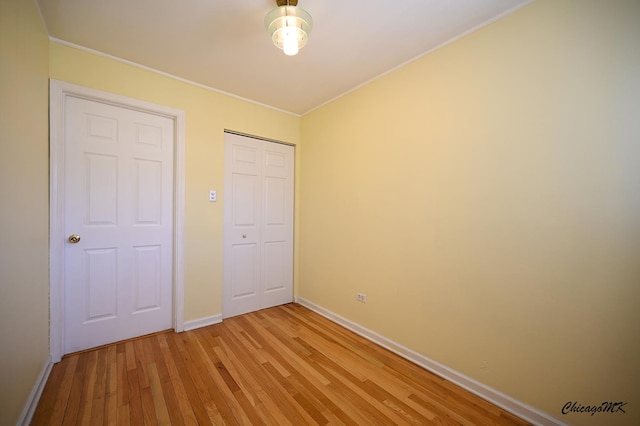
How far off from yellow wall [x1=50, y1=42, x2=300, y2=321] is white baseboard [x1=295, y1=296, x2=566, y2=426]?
158 cm

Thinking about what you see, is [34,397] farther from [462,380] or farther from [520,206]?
[520,206]

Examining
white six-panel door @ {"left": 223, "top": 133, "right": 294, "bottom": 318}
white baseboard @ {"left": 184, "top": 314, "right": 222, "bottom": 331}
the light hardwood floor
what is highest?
white six-panel door @ {"left": 223, "top": 133, "right": 294, "bottom": 318}

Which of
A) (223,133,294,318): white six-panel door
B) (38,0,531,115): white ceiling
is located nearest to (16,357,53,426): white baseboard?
(223,133,294,318): white six-panel door

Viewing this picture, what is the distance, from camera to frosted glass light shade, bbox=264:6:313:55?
4.96 ft

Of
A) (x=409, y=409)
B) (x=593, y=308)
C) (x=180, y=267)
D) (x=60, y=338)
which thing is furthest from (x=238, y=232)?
(x=593, y=308)

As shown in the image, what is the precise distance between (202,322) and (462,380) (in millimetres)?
2460

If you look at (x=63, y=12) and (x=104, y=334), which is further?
(x=104, y=334)

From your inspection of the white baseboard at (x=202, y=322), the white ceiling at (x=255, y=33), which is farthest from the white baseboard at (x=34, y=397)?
the white ceiling at (x=255, y=33)

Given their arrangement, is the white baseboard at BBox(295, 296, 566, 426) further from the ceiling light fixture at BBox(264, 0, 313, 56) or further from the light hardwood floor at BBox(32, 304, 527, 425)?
the ceiling light fixture at BBox(264, 0, 313, 56)

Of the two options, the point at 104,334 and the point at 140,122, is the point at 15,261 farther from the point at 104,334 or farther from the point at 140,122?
the point at 140,122

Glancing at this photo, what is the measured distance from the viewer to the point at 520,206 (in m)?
1.57

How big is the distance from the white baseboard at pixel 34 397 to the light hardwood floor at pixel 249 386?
35 mm

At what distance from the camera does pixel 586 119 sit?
4.45 feet

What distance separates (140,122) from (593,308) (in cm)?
366
